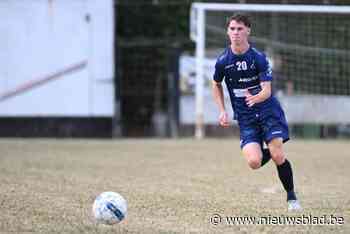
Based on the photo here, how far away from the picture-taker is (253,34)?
20.2 metres

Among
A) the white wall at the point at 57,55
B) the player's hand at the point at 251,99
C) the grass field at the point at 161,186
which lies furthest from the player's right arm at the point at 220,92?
the white wall at the point at 57,55

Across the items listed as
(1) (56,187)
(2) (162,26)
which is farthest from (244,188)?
(2) (162,26)

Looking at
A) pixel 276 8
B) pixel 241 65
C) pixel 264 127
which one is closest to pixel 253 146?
pixel 264 127

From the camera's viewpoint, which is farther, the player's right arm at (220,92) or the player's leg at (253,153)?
the player's right arm at (220,92)

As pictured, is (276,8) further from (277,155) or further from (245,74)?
(277,155)

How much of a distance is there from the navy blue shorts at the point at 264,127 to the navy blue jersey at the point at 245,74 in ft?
0.19

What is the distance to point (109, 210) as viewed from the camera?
6.86 m

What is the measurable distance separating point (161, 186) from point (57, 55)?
1062 cm

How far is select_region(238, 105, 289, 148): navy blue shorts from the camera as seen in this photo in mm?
8281

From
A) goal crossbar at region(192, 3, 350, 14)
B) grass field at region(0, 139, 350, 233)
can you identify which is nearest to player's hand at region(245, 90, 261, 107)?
grass field at region(0, 139, 350, 233)

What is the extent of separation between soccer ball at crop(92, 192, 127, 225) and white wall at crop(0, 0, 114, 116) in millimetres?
13373

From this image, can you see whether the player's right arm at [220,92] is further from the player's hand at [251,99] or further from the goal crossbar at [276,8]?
the goal crossbar at [276,8]

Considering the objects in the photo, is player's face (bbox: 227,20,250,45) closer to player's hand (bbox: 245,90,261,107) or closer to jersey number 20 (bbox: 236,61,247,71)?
jersey number 20 (bbox: 236,61,247,71)

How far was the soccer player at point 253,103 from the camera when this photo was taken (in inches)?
324
